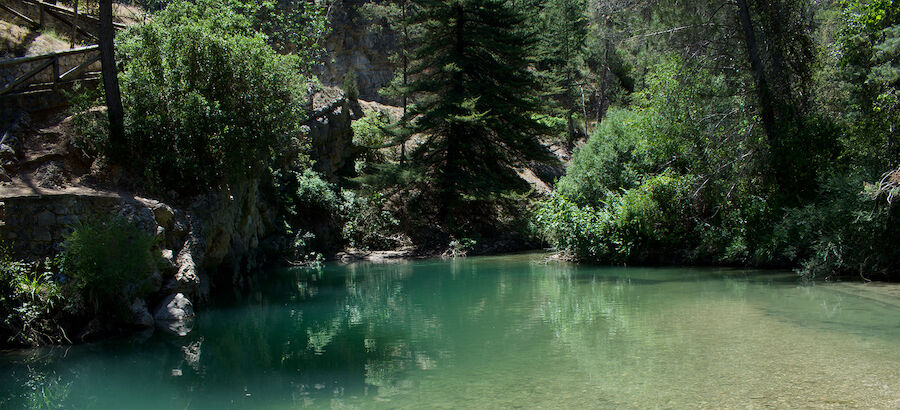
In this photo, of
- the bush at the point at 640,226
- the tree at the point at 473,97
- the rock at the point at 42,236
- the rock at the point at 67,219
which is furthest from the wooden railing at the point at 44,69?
the bush at the point at 640,226

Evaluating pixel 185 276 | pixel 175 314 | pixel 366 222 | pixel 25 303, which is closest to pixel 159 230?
pixel 185 276

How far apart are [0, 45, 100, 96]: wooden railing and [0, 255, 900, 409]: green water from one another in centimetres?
670

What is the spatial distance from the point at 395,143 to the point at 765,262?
51.7ft

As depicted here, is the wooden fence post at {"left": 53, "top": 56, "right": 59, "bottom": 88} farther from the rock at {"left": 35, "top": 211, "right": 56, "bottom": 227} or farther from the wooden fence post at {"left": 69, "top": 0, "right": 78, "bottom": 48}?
the rock at {"left": 35, "top": 211, "right": 56, "bottom": 227}

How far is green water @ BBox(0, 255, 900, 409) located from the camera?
655 centimetres

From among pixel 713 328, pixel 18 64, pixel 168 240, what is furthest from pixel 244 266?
pixel 713 328

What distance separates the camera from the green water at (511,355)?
6551mm

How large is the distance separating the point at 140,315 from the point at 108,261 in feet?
3.98

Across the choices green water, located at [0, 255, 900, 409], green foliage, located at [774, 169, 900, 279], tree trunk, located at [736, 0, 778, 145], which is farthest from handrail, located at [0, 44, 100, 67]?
green foliage, located at [774, 169, 900, 279]

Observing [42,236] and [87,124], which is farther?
[87,124]

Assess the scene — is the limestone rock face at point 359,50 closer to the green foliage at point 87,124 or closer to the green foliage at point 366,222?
the green foliage at point 366,222

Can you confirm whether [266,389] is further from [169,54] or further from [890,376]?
[169,54]

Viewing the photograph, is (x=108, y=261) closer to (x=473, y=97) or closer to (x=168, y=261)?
(x=168, y=261)

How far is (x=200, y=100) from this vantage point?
1404 cm
